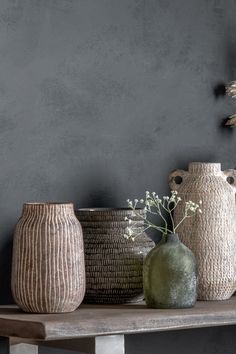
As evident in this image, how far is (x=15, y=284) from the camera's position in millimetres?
1959

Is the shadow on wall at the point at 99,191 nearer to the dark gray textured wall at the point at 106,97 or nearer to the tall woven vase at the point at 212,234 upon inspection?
the dark gray textured wall at the point at 106,97

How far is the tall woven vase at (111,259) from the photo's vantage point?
6.86ft

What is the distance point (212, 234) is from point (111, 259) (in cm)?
29

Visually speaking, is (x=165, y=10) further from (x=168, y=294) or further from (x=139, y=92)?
(x=168, y=294)

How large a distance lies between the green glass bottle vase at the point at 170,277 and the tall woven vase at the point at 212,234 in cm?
17

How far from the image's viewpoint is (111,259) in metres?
2.09

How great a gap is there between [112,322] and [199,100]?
91cm

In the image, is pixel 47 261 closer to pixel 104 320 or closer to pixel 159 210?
pixel 104 320

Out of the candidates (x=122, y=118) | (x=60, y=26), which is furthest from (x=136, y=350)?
(x=60, y=26)

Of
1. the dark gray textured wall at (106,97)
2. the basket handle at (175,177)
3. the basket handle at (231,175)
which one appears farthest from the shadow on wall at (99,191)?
the basket handle at (231,175)

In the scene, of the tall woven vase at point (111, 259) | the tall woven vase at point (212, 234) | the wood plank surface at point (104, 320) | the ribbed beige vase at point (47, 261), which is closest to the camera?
the wood plank surface at point (104, 320)

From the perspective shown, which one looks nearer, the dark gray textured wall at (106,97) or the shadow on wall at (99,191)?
the dark gray textured wall at (106,97)

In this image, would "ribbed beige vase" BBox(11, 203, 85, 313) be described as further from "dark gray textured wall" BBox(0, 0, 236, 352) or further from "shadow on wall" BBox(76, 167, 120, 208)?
"shadow on wall" BBox(76, 167, 120, 208)

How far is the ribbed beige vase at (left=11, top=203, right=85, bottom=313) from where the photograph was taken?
1927mm
